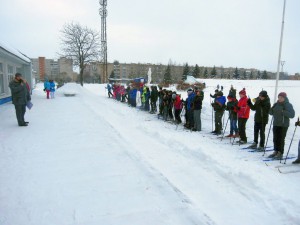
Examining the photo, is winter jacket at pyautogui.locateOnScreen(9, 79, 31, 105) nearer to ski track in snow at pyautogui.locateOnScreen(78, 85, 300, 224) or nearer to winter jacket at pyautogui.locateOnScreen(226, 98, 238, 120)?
ski track in snow at pyautogui.locateOnScreen(78, 85, 300, 224)

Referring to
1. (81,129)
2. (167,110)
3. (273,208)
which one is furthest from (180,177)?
(167,110)

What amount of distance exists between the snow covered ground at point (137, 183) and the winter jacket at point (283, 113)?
3.31 ft

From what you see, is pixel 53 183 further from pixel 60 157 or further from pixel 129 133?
pixel 129 133

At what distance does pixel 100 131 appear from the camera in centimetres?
852

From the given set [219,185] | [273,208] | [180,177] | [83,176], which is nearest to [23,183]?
[83,176]

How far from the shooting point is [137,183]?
4566mm

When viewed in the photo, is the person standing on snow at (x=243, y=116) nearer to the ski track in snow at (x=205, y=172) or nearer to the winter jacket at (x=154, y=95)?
the ski track in snow at (x=205, y=172)

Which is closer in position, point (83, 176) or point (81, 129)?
point (83, 176)

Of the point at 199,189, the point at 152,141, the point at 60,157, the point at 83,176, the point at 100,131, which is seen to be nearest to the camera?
the point at 199,189

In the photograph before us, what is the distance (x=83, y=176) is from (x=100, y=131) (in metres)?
3.74

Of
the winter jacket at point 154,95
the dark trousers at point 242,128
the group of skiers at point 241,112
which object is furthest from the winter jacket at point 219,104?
the winter jacket at point 154,95

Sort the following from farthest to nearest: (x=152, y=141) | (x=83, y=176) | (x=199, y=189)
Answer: (x=152, y=141) < (x=83, y=176) < (x=199, y=189)

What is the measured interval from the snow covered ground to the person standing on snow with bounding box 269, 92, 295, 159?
53cm

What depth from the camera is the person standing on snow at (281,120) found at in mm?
6051
